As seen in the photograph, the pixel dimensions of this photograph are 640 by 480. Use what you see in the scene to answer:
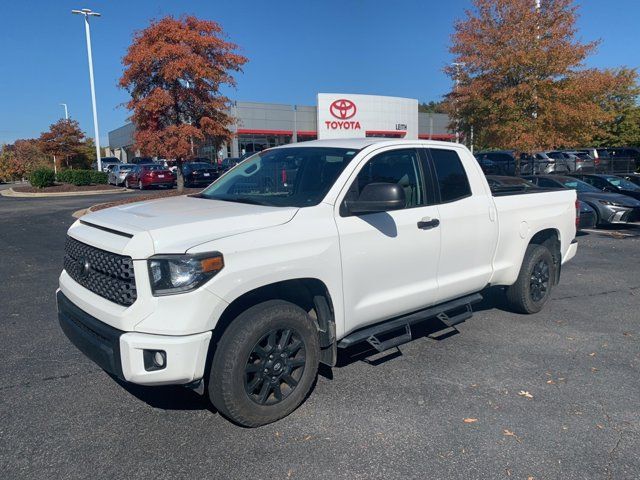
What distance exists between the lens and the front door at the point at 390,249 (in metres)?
3.80

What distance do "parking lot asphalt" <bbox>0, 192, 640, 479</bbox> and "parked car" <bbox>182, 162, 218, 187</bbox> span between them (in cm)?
2286

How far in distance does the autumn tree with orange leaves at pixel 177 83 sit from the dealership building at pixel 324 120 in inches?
792

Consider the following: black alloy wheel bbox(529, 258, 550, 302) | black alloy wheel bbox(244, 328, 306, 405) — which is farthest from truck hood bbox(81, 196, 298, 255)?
black alloy wheel bbox(529, 258, 550, 302)

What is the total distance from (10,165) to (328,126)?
25.9 metres

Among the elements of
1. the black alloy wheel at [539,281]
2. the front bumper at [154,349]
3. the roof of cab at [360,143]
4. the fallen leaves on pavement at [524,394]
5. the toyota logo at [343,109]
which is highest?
the toyota logo at [343,109]

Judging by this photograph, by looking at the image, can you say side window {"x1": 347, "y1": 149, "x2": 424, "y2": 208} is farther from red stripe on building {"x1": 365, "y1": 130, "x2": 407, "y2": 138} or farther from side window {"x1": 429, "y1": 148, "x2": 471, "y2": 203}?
red stripe on building {"x1": 365, "y1": 130, "x2": 407, "y2": 138}

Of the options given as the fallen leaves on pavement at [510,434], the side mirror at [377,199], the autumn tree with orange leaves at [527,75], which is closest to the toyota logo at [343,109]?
the autumn tree with orange leaves at [527,75]

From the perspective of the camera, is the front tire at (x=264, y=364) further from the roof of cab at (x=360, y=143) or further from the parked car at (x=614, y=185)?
the parked car at (x=614, y=185)

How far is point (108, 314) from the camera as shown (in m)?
3.17

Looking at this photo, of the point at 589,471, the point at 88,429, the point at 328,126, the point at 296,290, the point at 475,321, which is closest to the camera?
the point at 589,471

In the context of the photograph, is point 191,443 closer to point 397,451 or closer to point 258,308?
point 258,308

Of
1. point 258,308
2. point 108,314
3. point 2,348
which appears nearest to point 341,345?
point 258,308

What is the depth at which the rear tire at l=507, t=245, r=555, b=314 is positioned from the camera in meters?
5.69

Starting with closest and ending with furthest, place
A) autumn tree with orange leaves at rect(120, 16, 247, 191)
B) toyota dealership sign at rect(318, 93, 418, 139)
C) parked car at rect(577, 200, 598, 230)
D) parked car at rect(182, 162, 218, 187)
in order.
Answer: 1. parked car at rect(577, 200, 598, 230)
2. autumn tree with orange leaves at rect(120, 16, 247, 191)
3. parked car at rect(182, 162, 218, 187)
4. toyota dealership sign at rect(318, 93, 418, 139)
